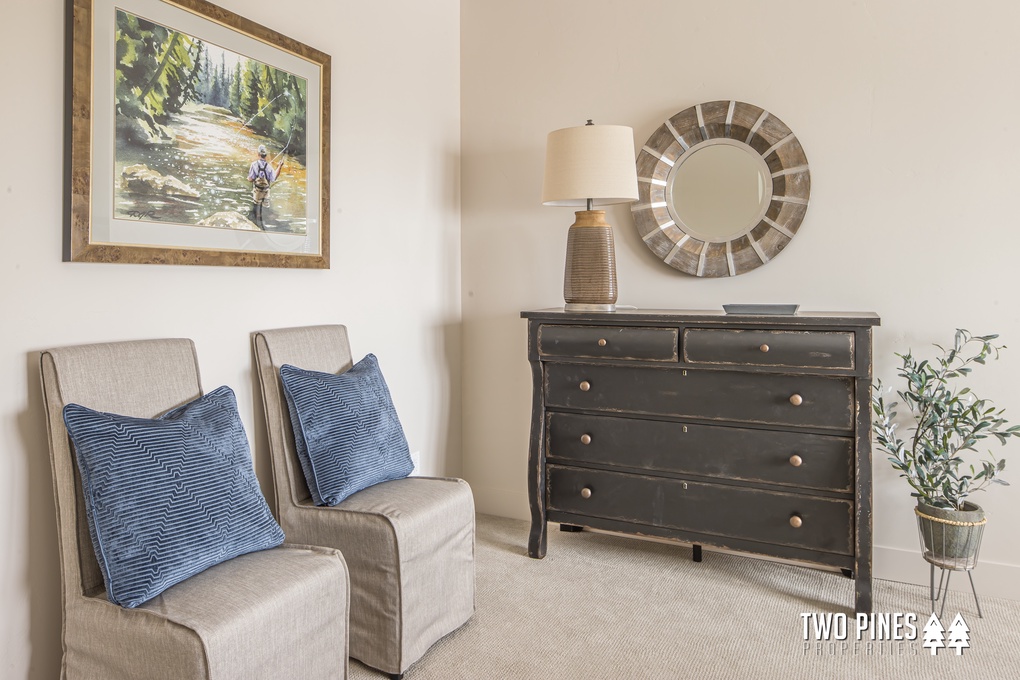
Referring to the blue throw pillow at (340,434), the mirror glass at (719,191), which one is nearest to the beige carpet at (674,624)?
the blue throw pillow at (340,434)

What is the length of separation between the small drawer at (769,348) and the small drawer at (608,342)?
75 millimetres

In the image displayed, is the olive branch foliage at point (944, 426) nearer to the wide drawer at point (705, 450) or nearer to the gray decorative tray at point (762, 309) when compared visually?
the wide drawer at point (705, 450)

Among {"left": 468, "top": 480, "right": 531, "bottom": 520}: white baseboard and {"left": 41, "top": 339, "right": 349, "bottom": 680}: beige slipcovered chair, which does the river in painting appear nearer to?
{"left": 41, "top": 339, "right": 349, "bottom": 680}: beige slipcovered chair

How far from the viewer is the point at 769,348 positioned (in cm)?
231

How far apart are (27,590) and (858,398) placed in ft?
7.87

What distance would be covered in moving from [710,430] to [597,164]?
107 centimetres

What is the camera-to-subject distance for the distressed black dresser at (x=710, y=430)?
2.26 m

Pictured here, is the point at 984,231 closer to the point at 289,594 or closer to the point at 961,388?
the point at 961,388

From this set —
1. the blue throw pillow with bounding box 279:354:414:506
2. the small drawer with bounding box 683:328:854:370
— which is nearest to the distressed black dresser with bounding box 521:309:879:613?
the small drawer with bounding box 683:328:854:370

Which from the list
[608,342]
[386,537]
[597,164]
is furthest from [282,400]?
[597,164]

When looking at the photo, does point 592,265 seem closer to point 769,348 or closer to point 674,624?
point 769,348

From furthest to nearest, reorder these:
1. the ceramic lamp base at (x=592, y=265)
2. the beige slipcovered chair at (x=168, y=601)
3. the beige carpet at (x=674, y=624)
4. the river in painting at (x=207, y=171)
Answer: the ceramic lamp base at (x=592, y=265) < the beige carpet at (x=674, y=624) < the river in painting at (x=207, y=171) < the beige slipcovered chair at (x=168, y=601)

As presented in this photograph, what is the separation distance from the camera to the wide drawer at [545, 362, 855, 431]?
229 cm

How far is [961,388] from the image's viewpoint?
249 cm
